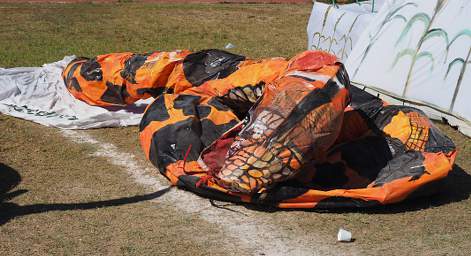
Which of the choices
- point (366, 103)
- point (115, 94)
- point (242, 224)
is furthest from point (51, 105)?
point (242, 224)

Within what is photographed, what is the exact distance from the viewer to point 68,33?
13.6 m

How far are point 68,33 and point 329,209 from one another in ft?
32.4

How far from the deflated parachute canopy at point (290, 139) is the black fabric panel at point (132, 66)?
54 cm

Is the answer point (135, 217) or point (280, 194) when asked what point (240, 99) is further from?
point (135, 217)

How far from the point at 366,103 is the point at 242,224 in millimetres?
1980

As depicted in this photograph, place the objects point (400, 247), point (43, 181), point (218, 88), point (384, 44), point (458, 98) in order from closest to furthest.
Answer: point (400, 247)
point (43, 181)
point (218, 88)
point (458, 98)
point (384, 44)

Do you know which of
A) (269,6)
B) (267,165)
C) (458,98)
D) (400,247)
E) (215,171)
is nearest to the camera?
(400,247)

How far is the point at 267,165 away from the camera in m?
4.70

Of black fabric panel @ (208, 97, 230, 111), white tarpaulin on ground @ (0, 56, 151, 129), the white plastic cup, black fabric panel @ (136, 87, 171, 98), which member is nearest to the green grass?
white tarpaulin on ground @ (0, 56, 151, 129)

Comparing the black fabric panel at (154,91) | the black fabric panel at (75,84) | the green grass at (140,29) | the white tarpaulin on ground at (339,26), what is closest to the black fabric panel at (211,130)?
the black fabric panel at (154,91)

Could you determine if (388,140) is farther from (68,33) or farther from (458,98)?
(68,33)

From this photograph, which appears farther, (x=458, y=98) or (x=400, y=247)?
(x=458, y=98)

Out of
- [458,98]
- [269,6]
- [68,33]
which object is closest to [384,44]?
[458,98]

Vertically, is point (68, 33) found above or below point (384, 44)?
below
